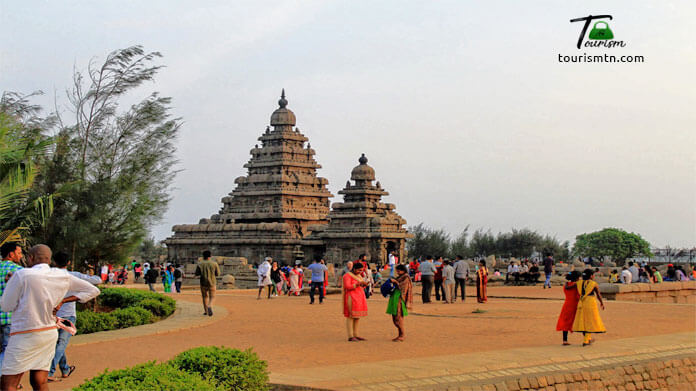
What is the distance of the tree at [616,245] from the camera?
69062mm

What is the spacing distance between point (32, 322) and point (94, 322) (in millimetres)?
8199

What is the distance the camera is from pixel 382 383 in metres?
8.45

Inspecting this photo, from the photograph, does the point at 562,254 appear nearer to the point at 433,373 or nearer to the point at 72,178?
the point at 72,178

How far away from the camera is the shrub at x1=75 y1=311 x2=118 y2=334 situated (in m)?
14.1

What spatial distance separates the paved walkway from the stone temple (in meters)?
31.6

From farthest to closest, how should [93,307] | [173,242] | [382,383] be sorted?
[173,242]
[93,307]
[382,383]

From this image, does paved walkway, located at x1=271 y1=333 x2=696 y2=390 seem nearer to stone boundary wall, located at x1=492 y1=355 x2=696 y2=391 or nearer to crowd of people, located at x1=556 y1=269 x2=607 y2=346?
stone boundary wall, located at x1=492 y1=355 x2=696 y2=391

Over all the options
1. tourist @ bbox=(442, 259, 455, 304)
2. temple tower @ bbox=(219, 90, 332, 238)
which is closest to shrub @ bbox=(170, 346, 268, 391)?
tourist @ bbox=(442, 259, 455, 304)

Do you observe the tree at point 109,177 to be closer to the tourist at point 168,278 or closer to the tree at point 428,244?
the tourist at point 168,278

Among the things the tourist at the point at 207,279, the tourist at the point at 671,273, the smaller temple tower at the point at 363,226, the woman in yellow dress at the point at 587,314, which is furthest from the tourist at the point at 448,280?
the smaller temple tower at the point at 363,226

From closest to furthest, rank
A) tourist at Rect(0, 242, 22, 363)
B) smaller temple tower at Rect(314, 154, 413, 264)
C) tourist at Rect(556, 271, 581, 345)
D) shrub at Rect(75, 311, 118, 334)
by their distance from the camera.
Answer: tourist at Rect(0, 242, 22, 363)
tourist at Rect(556, 271, 581, 345)
shrub at Rect(75, 311, 118, 334)
smaller temple tower at Rect(314, 154, 413, 264)

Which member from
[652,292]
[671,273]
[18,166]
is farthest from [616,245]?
[18,166]

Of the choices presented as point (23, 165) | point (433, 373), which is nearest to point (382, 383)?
point (433, 373)

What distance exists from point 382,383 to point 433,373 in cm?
87
